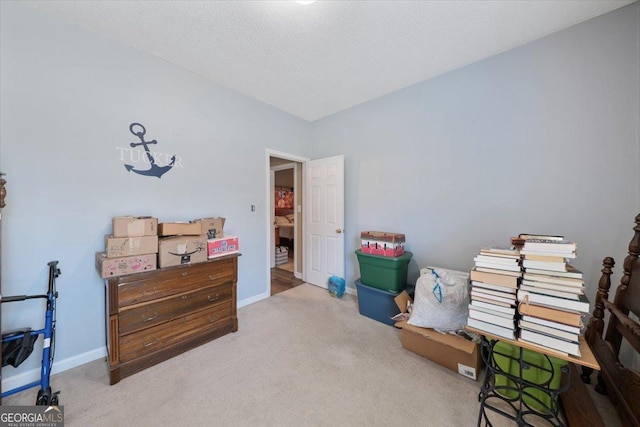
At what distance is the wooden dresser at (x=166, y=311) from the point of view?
1.67 meters

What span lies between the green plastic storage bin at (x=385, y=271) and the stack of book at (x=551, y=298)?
50.1 inches

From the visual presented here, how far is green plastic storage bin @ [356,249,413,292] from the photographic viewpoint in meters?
2.50

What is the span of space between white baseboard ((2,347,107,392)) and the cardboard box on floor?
2655 mm

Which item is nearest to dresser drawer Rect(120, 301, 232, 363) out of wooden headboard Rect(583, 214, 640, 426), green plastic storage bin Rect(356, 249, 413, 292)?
green plastic storage bin Rect(356, 249, 413, 292)

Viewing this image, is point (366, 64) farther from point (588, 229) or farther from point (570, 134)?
point (588, 229)

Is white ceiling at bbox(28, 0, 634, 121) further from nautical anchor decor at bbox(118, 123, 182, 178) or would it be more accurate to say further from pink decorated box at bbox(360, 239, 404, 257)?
pink decorated box at bbox(360, 239, 404, 257)

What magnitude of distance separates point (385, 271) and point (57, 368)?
2.95 m

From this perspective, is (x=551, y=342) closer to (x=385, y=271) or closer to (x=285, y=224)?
(x=385, y=271)

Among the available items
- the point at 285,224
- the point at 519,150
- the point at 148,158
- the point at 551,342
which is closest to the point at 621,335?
the point at 551,342

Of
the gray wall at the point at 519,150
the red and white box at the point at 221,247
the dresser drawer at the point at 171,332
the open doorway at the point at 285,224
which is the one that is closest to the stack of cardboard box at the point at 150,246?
the red and white box at the point at 221,247

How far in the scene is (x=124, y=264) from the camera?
170cm

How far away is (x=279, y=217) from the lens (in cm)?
621

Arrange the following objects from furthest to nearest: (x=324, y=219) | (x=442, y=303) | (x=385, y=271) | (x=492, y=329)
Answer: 1. (x=324, y=219)
2. (x=385, y=271)
3. (x=442, y=303)
4. (x=492, y=329)

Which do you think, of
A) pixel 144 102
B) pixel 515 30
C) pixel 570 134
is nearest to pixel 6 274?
pixel 144 102
